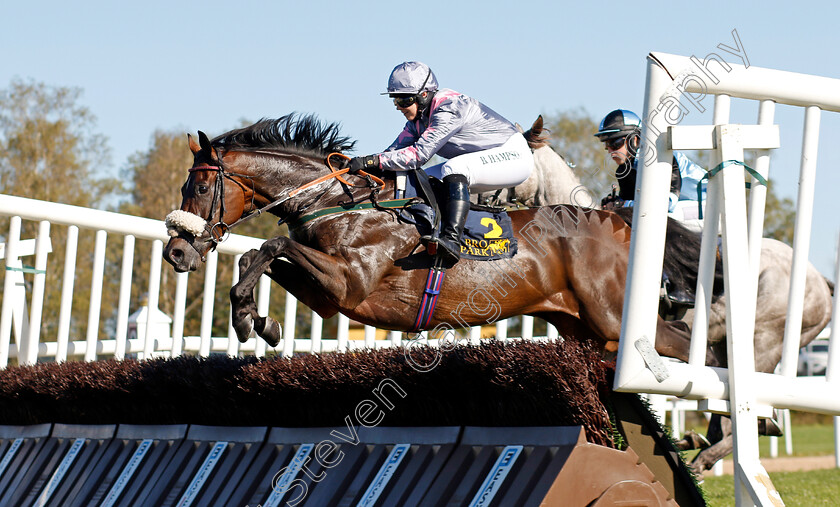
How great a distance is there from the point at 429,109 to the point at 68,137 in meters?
25.4

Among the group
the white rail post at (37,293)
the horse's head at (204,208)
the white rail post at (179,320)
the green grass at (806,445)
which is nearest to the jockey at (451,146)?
the horse's head at (204,208)

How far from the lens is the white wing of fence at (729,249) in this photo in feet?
9.33

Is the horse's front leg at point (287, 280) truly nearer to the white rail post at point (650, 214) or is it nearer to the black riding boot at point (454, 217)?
the black riding boot at point (454, 217)

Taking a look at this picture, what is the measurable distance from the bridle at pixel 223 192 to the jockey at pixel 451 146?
11 cm

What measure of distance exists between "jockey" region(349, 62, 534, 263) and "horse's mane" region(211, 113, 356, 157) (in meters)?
0.40

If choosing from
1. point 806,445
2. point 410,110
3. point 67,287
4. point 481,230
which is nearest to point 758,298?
point 481,230

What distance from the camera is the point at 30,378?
5262mm

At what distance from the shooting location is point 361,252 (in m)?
5.50

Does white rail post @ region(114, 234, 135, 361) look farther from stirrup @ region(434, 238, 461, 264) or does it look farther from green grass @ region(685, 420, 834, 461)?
green grass @ region(685, 420, 834, 461)

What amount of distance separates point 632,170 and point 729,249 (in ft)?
12.0

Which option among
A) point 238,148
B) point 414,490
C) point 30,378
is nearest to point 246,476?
point 414,490

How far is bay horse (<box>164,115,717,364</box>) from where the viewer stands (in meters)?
5.29

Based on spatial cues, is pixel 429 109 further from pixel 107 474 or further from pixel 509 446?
pixel 509 446

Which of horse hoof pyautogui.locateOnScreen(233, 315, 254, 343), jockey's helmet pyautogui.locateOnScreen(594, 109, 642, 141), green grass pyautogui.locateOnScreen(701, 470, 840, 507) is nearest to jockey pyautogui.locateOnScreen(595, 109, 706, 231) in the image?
jockey's helmet pyautogui.locateOnScreen(594, 109, 642, 141)
